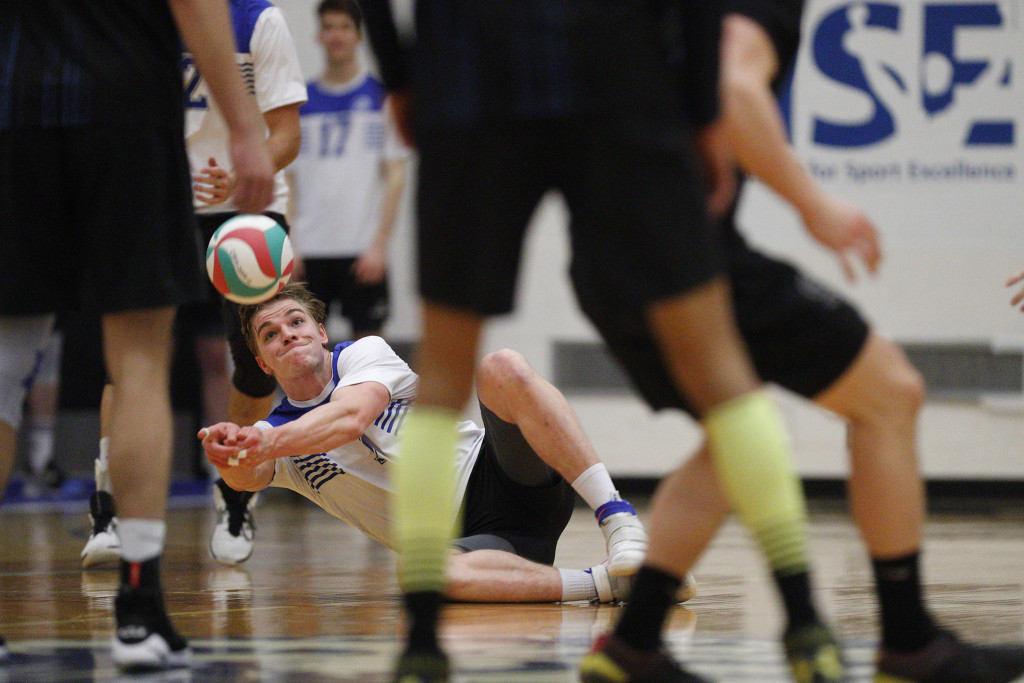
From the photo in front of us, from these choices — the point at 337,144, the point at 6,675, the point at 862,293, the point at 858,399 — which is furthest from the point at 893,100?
the point at 6,675

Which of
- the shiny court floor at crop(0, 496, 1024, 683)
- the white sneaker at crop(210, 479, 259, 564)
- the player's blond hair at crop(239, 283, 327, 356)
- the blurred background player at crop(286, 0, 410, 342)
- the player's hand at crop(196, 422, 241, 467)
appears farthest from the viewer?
the blurred background player at crop(286, 0, 410, 342)

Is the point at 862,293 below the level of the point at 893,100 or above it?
below

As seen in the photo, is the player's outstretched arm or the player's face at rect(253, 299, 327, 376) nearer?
the player's outstretched arm

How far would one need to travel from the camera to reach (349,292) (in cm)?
655

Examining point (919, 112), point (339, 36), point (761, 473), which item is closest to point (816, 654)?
point (761, 473)

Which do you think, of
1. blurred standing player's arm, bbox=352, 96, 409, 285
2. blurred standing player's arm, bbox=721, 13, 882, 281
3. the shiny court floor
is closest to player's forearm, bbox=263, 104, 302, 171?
the shiny court floor

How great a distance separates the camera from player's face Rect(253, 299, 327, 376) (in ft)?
11.9

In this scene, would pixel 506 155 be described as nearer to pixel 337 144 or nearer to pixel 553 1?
pixel 553 1

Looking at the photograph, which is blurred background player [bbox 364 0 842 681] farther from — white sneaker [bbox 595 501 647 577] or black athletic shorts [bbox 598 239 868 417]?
white sneaker [bbox 595 501 647 577]

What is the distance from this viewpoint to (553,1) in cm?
194

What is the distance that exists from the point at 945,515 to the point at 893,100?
8.07ft

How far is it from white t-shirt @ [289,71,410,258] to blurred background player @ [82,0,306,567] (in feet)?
5.93

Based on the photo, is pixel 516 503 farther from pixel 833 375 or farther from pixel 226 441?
pixel 833 375

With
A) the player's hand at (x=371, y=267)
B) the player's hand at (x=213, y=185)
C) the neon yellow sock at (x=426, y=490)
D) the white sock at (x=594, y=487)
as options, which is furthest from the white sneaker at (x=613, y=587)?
the player's hand at (x=371, y=267)
